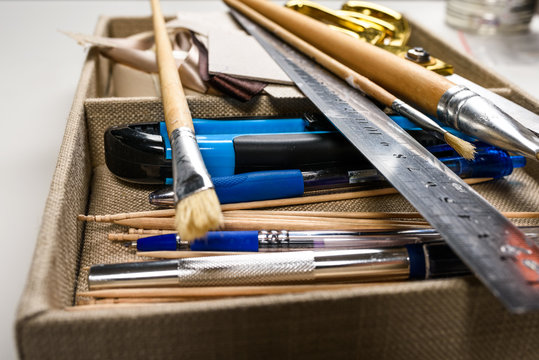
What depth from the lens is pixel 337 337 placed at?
344 millimetres

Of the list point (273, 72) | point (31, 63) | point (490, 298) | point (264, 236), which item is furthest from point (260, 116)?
point (31, 63)

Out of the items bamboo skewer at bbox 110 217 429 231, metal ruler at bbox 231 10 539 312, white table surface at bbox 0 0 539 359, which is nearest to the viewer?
metal ruler at bbox 231 10 539 312

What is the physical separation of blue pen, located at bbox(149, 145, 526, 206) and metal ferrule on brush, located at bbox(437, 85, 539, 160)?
0.04m

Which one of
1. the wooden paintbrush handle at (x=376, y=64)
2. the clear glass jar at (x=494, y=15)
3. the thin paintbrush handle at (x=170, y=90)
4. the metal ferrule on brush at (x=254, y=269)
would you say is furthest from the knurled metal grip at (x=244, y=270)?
the clear glass jar at (x=494, y=15)

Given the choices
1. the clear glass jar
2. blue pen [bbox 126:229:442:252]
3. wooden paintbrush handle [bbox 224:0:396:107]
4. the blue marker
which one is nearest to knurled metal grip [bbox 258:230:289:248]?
blue pen [bbox 126:229:442:252]

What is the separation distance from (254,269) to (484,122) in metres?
0.23

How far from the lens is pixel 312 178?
496 millimetres

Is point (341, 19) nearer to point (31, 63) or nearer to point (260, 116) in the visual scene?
point (260, 116)

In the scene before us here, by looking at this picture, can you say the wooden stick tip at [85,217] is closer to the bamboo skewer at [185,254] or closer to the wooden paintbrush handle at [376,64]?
the bamboo skewer at [185,254]

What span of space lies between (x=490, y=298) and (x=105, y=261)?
0.28 metres

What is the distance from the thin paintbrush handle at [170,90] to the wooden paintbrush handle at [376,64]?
7.1 inches

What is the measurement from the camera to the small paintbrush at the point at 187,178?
1.12ft

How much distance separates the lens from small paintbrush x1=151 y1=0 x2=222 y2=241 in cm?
34

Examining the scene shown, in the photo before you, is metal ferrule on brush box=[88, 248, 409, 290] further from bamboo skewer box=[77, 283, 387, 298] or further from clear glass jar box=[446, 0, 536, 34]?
clear glass jar box=[446, 0, 536, 34]
